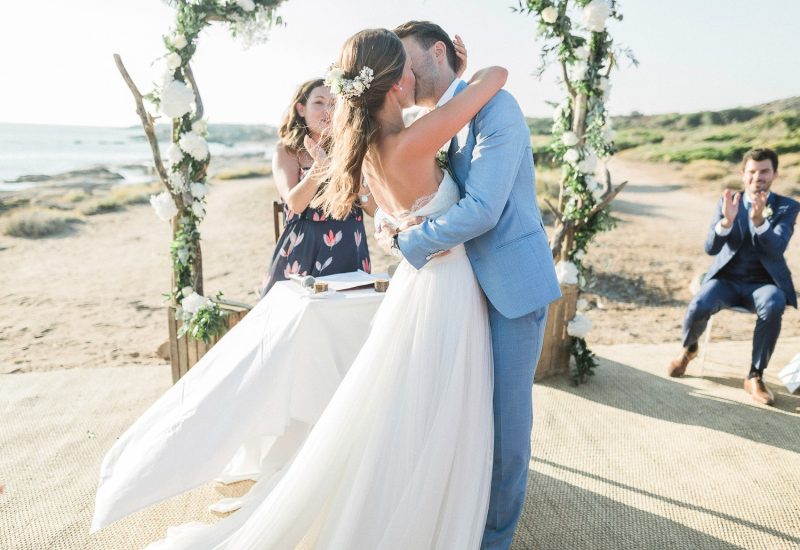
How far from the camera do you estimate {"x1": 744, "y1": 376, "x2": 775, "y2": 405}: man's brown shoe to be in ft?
14.5

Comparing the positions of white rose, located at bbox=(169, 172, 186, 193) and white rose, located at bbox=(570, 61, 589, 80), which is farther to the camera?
white rose, located at bbox=(570, 61, 589, 80)

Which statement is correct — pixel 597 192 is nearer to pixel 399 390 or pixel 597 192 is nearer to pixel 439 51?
pixel 439 51

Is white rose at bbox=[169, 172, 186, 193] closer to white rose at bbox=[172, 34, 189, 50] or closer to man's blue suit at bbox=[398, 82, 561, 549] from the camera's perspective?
white rose at bbox=[172, 34, 189, 50]

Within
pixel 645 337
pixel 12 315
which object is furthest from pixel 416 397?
pixel 12 315

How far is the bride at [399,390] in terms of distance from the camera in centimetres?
205

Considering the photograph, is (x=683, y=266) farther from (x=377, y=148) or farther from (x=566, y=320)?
(x=377, y=148)

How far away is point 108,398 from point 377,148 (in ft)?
10.8

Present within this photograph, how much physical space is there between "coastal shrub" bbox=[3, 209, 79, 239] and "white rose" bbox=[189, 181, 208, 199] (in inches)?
414

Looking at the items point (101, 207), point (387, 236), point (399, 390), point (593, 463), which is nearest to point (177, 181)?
point (387, 236)

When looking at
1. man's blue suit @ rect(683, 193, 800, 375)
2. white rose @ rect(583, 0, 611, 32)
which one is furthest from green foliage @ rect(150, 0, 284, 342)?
man's blue suit @ rect(683, 193, 800, 375)

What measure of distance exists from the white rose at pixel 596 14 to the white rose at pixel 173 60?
8.94ft

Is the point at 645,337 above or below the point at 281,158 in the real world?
below

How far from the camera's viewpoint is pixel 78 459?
352 centimetres

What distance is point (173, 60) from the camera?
3.79m
